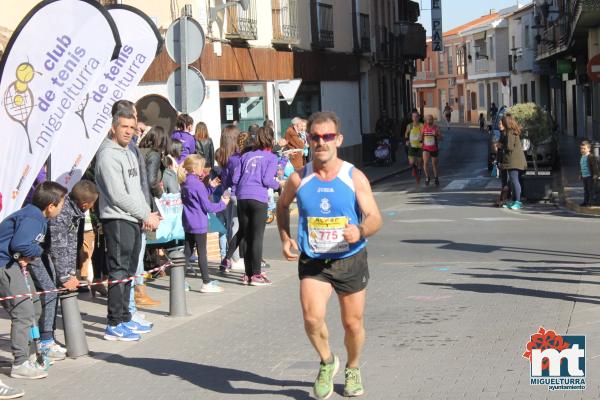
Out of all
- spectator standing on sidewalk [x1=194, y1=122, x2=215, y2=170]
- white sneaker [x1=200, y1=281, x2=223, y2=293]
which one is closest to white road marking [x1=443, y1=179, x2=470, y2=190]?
spectator standing on sidewalk [x1=194, y1=122, x2=215, y2=170]

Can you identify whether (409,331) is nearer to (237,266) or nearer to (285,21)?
(237,266)

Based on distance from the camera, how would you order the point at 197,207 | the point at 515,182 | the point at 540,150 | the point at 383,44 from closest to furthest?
1. the point at 197,207
2. the point at 515,182
3. the point at 540,150
4. the point at 383,44

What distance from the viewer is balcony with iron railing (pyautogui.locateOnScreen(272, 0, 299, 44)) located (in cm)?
3097

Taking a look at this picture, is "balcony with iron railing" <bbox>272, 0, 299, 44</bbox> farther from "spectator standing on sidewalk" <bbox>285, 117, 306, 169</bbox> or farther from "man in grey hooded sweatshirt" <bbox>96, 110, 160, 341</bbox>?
"man in grey hooded sweatshirt" <bbox>96, 110, 160, 341</bbox>

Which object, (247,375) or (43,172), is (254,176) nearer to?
(43,172)

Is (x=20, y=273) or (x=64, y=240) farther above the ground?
(x=64, y=240)

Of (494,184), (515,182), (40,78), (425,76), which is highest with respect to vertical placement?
(425,76)

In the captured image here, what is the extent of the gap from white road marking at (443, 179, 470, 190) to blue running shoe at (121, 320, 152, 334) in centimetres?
1711

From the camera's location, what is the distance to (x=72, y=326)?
8844 millimetres

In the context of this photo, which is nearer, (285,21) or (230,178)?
(230,178)

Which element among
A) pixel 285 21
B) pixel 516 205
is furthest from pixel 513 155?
pixel 285 21

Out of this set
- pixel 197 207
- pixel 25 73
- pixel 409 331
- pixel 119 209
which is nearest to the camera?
pixel 119 209

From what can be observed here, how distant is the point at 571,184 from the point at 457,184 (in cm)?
322

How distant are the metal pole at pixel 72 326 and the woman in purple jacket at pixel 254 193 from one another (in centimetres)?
364
